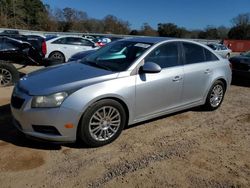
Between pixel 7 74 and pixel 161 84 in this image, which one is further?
pixel 7 74

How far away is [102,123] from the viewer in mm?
4246

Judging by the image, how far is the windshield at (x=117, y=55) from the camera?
15.4 feet

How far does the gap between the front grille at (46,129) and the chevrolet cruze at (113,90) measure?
0.5 inches

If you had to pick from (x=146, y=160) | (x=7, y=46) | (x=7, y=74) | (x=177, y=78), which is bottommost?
(x=146, y=160)

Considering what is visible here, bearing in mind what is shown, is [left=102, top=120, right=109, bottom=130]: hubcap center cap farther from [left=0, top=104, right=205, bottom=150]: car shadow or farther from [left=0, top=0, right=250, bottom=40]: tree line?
[left=0, top=0, right=250, bottom=40]: tree line

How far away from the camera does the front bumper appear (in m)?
3.86

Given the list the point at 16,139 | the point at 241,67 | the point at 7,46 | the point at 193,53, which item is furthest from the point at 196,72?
the point at 7,46

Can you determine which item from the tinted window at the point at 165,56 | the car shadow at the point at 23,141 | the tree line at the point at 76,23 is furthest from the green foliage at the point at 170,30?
the car shadow at the point at 23,141

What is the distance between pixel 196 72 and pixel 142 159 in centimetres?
224

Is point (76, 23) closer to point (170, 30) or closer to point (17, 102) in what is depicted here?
point (170, 30)

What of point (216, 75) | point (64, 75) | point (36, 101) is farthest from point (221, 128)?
point (36, 101)

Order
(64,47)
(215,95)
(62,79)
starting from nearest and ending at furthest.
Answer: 1. (62,79)
2. (215,95)
3. (64,47)

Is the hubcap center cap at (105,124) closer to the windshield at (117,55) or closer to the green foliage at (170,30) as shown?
the windshield at (117,55)

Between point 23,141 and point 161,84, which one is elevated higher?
point 161,84
